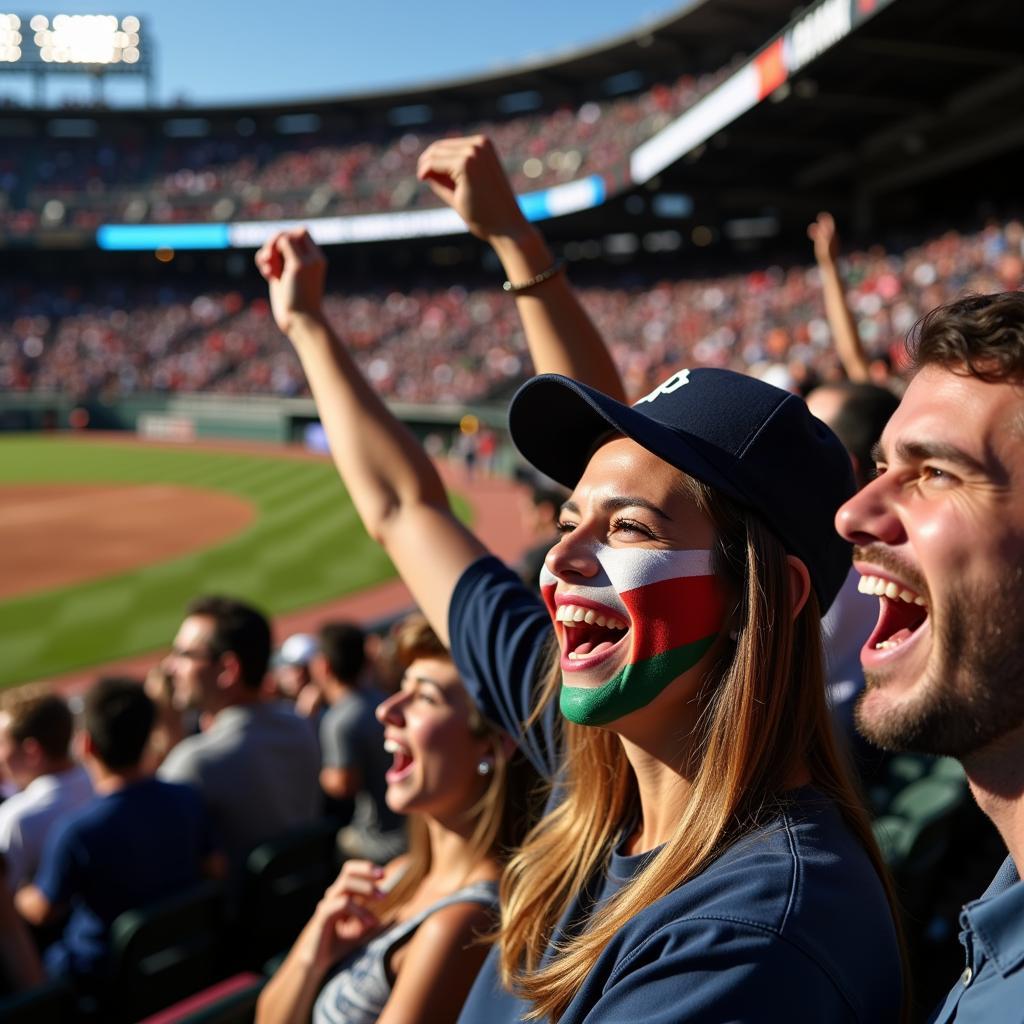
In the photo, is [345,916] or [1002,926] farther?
[345,916]

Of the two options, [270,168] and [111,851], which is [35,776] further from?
[270,168]

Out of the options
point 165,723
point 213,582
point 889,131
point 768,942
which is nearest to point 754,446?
point 768,942

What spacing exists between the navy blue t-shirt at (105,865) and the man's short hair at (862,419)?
Result: 288 centimetres

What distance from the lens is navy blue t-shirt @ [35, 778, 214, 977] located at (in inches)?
143

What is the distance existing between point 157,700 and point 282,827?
5.96ft

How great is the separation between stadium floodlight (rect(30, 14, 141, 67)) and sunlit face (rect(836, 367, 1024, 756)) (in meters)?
62.4

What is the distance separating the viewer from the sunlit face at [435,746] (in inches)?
99.0

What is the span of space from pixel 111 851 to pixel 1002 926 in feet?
10.7

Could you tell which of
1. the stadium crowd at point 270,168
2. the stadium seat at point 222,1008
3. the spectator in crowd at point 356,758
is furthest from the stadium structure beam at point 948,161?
the stadium seat at point 222,1008

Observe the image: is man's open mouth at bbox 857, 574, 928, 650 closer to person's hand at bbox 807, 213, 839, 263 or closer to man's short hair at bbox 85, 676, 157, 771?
man's short hair at bbox 85, 676, 157, 771

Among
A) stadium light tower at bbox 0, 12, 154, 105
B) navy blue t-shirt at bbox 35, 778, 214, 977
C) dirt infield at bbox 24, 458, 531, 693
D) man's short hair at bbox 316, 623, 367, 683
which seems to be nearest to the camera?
navy blue t-shirt at bbox 35, 778, 214, 977

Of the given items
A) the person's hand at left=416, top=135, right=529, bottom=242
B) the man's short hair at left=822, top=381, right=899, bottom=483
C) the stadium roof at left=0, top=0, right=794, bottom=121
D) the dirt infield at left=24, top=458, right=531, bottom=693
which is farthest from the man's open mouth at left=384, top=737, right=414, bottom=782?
Result: the stadium roof at left=0, top=0, right=794, bottom=121

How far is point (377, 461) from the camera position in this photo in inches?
100

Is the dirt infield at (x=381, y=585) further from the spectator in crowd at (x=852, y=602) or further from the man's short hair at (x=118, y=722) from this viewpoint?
the spectator in crowd at (x=852, y=602)
